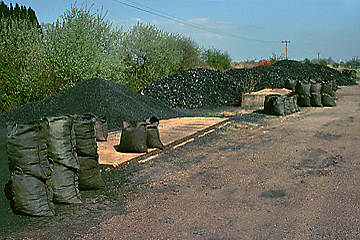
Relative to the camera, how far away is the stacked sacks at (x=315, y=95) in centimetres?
1338

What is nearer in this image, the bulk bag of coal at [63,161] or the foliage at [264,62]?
the bulk bag of coal at [63,161]

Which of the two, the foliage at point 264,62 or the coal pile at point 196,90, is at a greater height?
the foliage at point 264,62

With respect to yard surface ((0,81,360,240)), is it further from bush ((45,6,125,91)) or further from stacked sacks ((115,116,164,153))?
bush ((45,6,125,91))

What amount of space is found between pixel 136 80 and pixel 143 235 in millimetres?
14839

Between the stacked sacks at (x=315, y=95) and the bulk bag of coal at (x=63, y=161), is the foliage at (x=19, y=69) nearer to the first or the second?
the bulk bag of coal at (x=63, y=161)

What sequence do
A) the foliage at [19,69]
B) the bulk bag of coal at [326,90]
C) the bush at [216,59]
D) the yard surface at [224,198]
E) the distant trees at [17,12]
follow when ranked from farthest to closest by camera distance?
1. the bush at [216,59]
2. the distant trees at [17,12]
3. the bulk bag of coal at [326,90]
4. the foliage at [19,69]
5. the yard surface at [224,198]

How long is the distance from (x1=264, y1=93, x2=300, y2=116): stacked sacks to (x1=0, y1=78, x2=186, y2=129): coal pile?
3.47m

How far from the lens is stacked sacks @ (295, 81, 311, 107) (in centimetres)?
1341

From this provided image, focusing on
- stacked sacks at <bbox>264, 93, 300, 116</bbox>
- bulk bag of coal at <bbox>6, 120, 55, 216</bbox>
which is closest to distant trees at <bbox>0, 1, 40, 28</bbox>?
stacked sacks at <bbox>264, 93, 300, 116</bbox>

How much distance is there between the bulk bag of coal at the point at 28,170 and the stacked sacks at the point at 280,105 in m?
9.04

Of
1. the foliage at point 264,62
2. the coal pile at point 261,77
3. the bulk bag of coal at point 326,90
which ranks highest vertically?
the foliage at point 264,62

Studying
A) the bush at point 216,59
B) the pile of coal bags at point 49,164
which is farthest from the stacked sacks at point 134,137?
the bush at point 216,59

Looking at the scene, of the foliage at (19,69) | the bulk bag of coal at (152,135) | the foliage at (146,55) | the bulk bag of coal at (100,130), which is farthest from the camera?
the foliage at (146,55)

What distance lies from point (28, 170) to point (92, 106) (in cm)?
616
